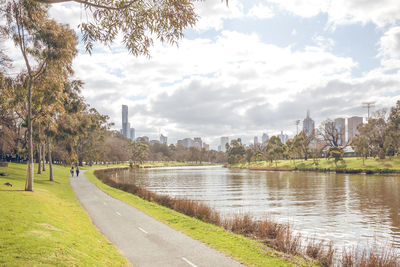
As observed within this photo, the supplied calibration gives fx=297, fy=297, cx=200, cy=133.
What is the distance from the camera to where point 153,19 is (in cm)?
1087

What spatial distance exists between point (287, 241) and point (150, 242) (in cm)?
591

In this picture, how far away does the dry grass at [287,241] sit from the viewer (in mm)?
10805

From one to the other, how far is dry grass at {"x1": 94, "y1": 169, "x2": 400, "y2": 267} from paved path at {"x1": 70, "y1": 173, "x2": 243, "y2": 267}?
10.7 ft

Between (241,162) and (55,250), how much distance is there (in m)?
137

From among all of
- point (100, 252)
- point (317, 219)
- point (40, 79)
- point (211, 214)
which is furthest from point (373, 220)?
point (40, 79)

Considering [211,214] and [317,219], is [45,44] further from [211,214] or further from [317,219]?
[317,219]

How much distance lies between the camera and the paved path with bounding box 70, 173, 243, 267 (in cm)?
1051

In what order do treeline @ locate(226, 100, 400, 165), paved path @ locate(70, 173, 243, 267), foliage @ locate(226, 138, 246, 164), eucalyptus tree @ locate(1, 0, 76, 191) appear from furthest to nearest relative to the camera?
foliage @ locate(226, 138, 246, 164), treeline @ locate(226, 100, 400, 165), eucalyptus tree @ locate(1, 0, 76, 191), paved path @ locate(70, 173, 243, 267)

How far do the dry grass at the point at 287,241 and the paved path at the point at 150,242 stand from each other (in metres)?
3.26

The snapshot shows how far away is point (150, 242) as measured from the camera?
1281 cm

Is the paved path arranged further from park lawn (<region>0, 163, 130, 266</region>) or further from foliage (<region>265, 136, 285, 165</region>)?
foliage (<region>265, 136, 285, 165</region>)

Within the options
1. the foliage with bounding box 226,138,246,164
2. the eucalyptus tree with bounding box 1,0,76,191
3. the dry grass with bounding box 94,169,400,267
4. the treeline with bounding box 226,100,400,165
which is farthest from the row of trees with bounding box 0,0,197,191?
the foliage with bounding box 226,138,246,164

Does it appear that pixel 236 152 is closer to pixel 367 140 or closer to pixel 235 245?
pixel 367 140

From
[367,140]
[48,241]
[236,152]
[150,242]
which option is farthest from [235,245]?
[236,152]
